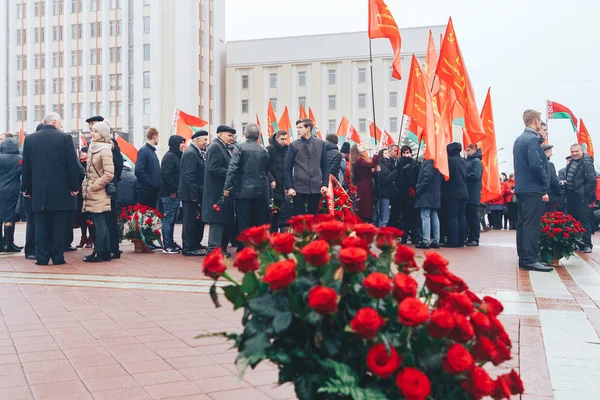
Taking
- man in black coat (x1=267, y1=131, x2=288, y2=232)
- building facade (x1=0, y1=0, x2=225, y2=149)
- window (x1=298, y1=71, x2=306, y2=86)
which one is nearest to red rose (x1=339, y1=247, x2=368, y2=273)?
man in black coat (x1=267, y1=131, x2=288, y2=232)

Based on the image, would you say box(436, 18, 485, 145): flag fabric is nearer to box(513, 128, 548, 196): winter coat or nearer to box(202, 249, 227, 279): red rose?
box(513, 128, 548, 196): winter coat

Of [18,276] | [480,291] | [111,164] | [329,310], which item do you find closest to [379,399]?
[329,310]

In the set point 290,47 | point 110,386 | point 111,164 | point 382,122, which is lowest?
point 110,386

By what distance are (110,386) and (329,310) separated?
6.65ft

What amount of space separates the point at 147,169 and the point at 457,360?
9.77 m

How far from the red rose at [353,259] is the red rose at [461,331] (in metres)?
0.33

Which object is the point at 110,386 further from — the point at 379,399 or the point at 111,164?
the point at 111,164

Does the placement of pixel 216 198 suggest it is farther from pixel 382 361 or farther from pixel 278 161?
pixel 382 361

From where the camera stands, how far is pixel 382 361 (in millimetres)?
1930

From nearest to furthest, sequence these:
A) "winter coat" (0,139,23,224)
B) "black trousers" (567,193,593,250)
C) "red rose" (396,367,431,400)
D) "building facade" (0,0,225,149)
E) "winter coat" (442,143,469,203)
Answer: "red rose" (396,367,431,400)
"winter coat" (0,139,23,224)
"black trousers" (567,193,593,250)
"winter coat" (442,143,469,203)
"building facade" (0,0,225,149)

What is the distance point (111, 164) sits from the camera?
9.29m

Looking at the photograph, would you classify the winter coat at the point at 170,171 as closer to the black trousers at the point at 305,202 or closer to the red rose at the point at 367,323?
the black trousers at the point at 305,202

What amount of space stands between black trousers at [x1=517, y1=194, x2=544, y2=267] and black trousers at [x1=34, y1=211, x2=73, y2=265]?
6286 mm

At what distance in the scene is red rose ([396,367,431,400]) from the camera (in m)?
1.87
